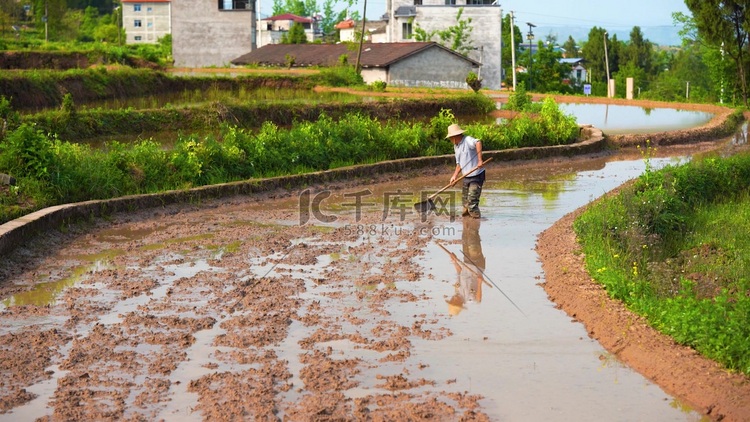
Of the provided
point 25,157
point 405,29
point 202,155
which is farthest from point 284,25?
point 25,157

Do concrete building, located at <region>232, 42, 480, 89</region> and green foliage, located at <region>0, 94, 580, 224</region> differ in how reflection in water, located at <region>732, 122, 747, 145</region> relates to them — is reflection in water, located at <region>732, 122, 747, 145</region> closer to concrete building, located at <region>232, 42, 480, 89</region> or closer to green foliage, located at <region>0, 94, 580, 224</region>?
green foliage, located at <region>0, 94, 580, 224</region>

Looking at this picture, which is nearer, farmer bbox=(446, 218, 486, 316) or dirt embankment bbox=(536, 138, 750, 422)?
dirt embankment bbox=(536, 138, 750, 422)

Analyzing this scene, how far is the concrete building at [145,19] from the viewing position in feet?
320

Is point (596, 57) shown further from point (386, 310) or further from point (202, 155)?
point (386, 310)

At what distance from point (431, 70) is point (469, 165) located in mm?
35585

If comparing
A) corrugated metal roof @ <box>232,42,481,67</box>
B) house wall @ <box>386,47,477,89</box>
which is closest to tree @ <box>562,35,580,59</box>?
corrugated metal roof @ <box>232,42,481,67</box>

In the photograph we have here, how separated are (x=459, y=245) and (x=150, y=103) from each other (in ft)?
62.8

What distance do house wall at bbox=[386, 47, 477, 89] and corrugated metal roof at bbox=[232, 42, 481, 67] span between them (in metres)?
0.37

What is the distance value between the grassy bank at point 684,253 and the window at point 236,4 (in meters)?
49.0

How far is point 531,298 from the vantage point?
8.38 metres

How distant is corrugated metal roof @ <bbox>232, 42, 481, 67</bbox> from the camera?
152ft

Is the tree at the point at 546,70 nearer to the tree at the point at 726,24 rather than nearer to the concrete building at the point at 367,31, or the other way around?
the concrete building at the point at 367,31

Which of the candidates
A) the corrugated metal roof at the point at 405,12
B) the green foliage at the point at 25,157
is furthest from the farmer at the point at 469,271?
the corrugated metal roof at the point at 405,12

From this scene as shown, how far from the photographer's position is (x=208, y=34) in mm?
59594
